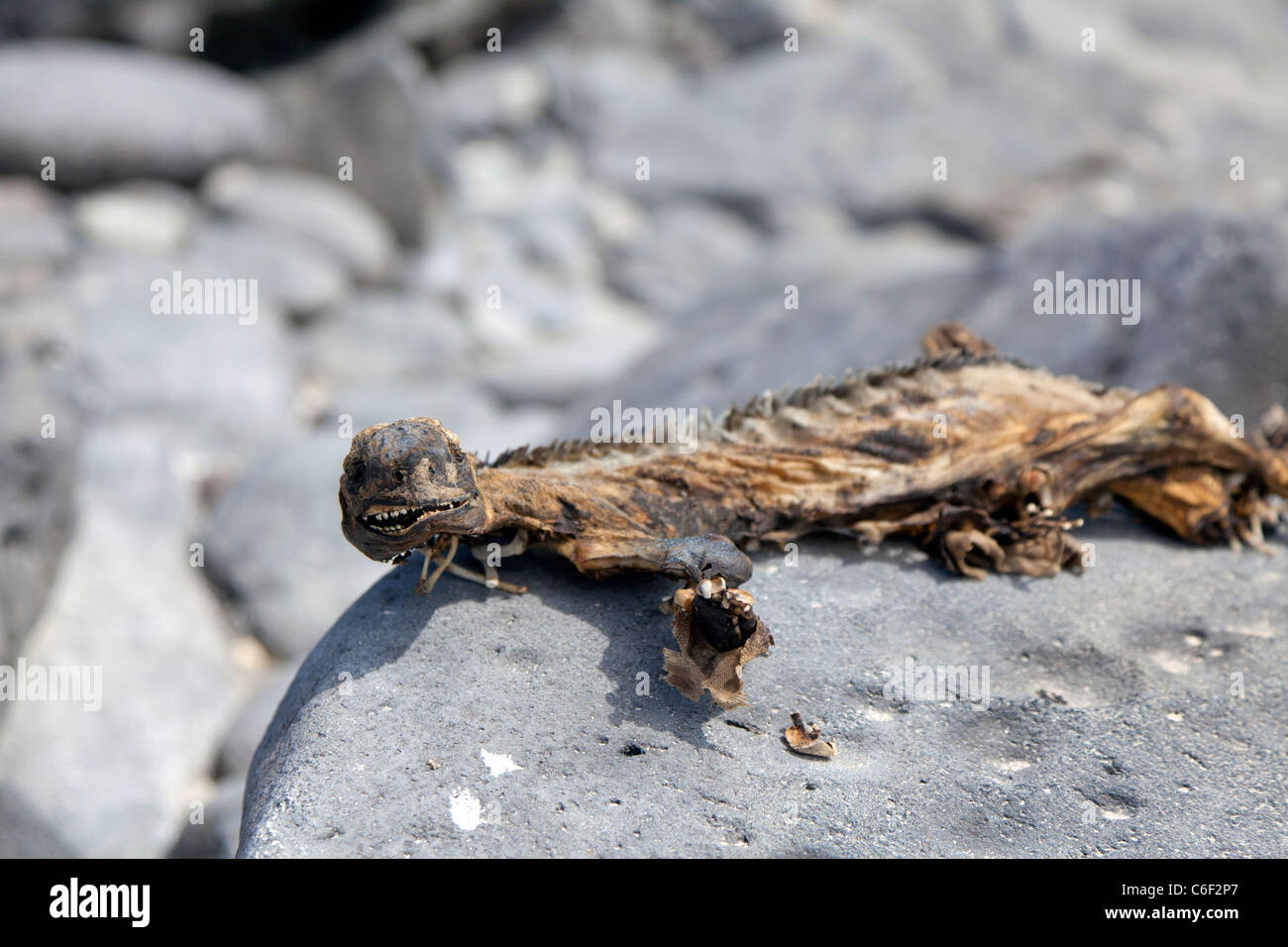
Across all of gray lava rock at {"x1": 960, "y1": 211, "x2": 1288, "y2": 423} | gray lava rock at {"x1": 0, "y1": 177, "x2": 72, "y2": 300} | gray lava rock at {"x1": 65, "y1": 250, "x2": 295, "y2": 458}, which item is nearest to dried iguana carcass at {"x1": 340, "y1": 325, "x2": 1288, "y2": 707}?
gray lava rock at {"x1": 960, "y1": 211, "x2": 1288, "y2": 423}

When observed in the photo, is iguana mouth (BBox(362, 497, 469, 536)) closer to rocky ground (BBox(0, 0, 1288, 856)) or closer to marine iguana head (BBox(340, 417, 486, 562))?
marine iguana head (BBox(340, 417, 486, 562))

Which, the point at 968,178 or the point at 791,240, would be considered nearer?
the point at 791,240

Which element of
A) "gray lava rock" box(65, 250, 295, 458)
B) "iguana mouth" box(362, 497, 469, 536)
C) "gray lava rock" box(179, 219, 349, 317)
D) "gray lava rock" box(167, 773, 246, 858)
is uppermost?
"gray lava rock" box(179, 219, 349, 317)

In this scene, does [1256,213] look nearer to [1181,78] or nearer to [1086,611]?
[1086,611]

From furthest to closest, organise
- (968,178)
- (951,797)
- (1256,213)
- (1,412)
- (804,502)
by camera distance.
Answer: (968,178), (1256,213), (1,412), (804,502), (951,797)

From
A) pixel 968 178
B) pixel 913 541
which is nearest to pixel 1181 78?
pixel 968 178

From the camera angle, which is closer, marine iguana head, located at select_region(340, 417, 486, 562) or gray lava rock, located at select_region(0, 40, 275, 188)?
marine iguana head, located at select_region(340, 417, 486, 562)

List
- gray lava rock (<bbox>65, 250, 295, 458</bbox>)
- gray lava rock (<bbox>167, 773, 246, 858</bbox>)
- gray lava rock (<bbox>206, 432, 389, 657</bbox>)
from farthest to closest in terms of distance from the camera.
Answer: gray lava rock (<bbox>65, 250, 295, 458</bbox>), gray lava rock (<bbox>206, 432, 389, 657</bbox>), gray lava rock (<bbox>167, 773, 246, 858</bbox>)

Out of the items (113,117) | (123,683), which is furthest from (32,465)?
(113,117)
